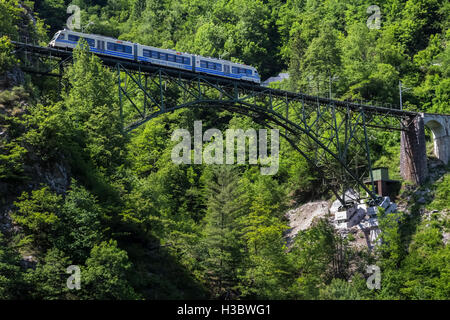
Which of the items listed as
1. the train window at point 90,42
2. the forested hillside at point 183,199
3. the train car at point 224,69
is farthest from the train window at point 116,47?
the train car at point 224,69

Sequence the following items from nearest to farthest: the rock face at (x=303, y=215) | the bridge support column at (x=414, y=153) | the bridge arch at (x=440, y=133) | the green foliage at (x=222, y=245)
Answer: the green foliage at (x=222, y=245), the bridge support column at (x=414, y=153), the rock face at (x=303, y=215), the bridge arch at (x=440, y=133)

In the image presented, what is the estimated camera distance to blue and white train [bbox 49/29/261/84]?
43.2 m

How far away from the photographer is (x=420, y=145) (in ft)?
185

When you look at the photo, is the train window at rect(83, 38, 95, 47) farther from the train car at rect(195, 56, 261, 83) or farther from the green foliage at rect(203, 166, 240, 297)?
the green foliage at rect(203, 166, 240, 297)

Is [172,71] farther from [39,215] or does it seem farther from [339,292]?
[339,292]

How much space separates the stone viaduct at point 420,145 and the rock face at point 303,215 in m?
8.27

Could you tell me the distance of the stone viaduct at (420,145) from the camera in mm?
56406

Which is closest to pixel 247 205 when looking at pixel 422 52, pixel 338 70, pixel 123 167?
pixel 123 167

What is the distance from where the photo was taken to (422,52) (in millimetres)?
80438

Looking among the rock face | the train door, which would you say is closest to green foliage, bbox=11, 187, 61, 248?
the train door

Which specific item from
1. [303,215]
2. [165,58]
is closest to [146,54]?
[165,58]

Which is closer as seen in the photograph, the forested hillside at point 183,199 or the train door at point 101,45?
the forested hillside at point 183,199

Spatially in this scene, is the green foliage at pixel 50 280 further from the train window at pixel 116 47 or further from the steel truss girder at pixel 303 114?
the train window at pixel 116 47

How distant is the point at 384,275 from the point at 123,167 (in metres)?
21.5
